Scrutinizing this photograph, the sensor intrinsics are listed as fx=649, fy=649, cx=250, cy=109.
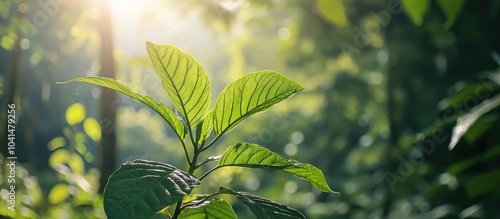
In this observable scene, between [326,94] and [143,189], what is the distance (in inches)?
197

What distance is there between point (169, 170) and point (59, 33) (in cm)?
202

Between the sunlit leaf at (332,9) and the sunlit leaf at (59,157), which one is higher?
the sunlit leaf at (332,9)

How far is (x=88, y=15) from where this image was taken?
2326mm

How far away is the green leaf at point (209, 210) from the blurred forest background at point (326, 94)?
1.89ft

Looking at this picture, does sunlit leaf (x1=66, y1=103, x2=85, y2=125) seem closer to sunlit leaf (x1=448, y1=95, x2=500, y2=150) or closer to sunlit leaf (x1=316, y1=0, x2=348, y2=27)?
sunlit leaf (x1=316, y1=0, x2=348, y2=27)

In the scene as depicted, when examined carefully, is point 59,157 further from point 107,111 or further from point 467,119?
point 467,119

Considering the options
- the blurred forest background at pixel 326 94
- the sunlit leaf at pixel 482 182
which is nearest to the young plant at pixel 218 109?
the blurred forest background at pixel 326 94

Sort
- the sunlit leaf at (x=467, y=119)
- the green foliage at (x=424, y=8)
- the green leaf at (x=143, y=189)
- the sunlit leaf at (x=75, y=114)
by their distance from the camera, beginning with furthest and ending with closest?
1. the sunlit leaf at (x=75, y=114)
2. the sunlit leaf at (x=467, y=119)
3. the green foliage at (x=424, y=8)
4. the green leaf at (x=143, y=189)

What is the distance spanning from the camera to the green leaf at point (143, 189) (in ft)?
1.51

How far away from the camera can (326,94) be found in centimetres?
545

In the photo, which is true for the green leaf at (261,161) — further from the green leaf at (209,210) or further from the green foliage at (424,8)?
the green foliage at (424,8)

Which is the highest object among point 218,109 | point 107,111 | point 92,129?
point 107,111

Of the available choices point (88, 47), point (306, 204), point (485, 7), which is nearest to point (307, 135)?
A: point (306, 204)

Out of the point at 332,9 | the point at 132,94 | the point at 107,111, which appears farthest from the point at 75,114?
the point at 132,94
